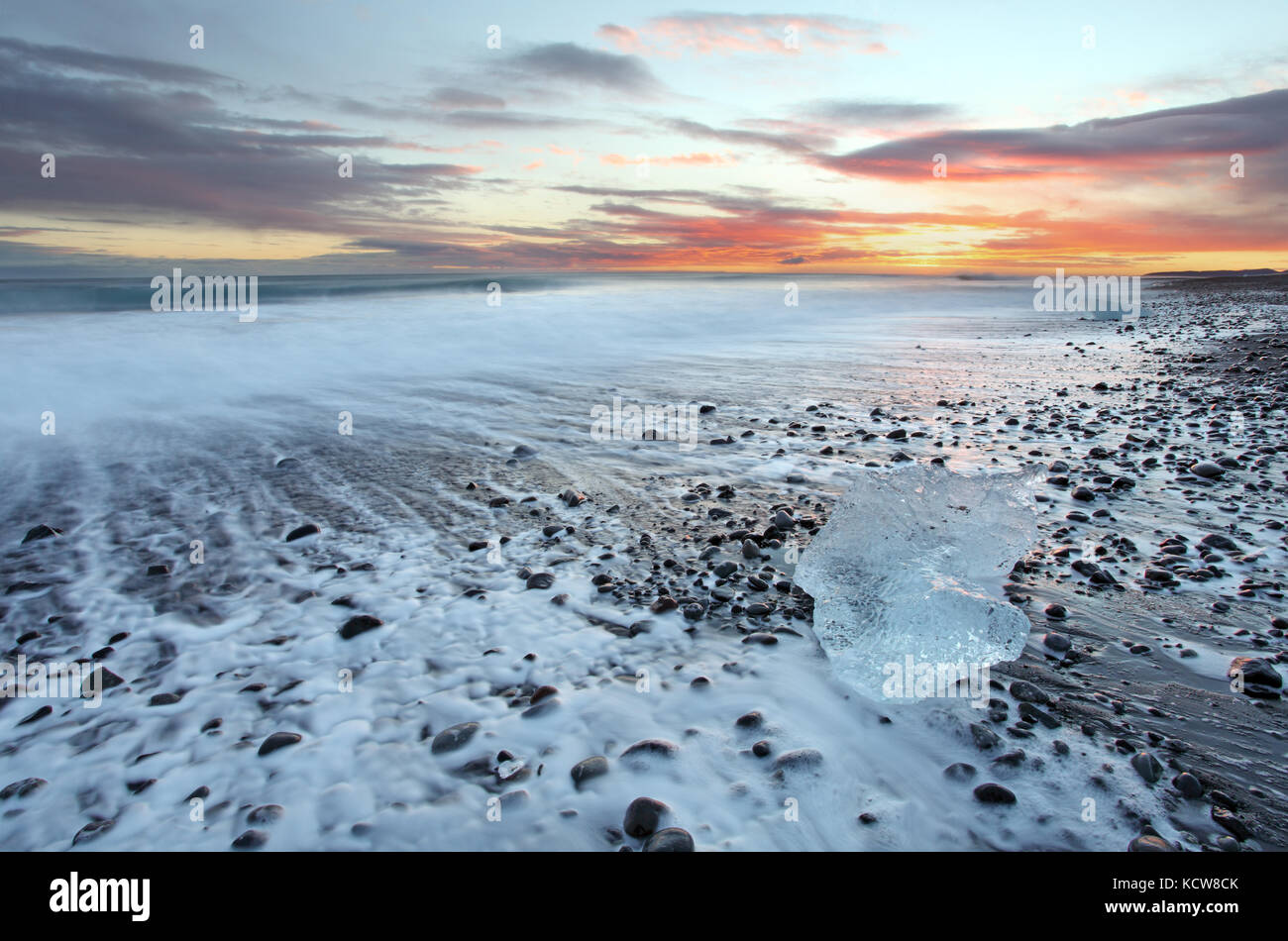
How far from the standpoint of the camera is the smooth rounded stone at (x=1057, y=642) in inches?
139

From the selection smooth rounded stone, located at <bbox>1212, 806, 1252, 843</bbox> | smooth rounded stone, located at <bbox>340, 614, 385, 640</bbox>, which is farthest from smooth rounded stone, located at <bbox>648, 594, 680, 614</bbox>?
smooth rounded stone, located at <bbox>1212, 806, 1252, 843</bbox>

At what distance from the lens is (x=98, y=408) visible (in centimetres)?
1103

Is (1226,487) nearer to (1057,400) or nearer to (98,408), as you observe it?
(1057,400)

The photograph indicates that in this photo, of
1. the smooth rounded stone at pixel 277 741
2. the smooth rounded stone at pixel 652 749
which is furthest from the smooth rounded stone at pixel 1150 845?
the smooth rounded stone at pixel 277 741

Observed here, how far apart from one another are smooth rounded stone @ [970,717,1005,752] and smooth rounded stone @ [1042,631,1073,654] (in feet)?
3.03

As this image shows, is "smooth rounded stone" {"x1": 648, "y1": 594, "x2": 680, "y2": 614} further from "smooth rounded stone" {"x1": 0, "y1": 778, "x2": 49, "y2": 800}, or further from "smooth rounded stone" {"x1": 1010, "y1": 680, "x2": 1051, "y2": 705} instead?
"smooth rounded stone" {"x1": 0, "y1": 778, "x2": 49, "y2": 800}

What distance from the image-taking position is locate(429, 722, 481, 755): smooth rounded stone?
291 centimetres

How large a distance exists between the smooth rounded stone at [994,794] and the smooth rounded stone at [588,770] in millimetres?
1507

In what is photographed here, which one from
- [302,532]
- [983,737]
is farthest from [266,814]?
[302,532]

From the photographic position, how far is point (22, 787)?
8.92 ft

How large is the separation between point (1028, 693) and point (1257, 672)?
1210mm

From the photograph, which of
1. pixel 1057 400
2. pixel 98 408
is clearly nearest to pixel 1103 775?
pixel 1057 400

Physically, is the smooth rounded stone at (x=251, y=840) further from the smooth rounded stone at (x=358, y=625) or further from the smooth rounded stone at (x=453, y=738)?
the smooth rounded stone at (x=358, y=625)
